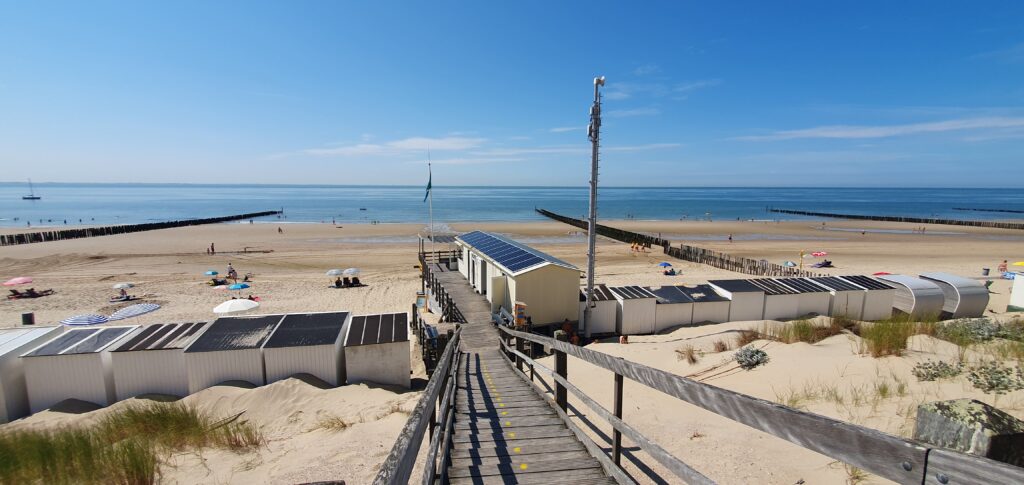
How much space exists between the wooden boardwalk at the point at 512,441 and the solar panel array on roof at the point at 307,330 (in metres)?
5.28

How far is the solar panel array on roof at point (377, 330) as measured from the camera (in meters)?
12.2

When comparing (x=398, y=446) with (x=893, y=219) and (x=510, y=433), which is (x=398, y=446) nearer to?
(x=510, y=433)

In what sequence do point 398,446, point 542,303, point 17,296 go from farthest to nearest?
point 17,296 < point 542,303 < point 398,446

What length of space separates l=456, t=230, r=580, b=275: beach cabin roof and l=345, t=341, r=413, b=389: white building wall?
19.1 ft

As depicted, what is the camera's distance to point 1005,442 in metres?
2.74

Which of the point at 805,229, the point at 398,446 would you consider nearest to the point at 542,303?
the point at 398,446

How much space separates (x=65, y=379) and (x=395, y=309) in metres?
12.4

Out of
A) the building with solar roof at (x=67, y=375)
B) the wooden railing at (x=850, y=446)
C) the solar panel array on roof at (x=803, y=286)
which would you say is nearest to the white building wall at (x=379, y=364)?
the building with solar roof at (x=67, y=375)

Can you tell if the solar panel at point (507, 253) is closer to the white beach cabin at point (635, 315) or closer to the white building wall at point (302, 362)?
the white beach cabin at point (635, 315)

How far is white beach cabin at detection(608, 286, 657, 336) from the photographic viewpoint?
17.1 meters

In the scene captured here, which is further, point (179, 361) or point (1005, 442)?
point (179, 361)

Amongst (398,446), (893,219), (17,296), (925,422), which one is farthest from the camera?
(893,219)

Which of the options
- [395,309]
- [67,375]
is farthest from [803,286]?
Answer: [67,375]

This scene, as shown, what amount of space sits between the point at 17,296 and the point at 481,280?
2498 cm
